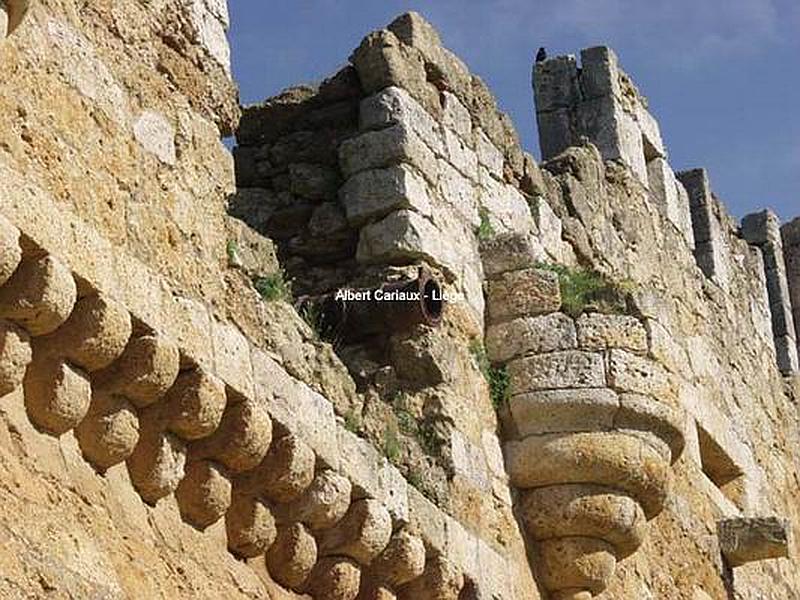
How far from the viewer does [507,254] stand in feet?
32.5

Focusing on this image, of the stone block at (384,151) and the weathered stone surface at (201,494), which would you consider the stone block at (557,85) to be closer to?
the stone block at (384,151)

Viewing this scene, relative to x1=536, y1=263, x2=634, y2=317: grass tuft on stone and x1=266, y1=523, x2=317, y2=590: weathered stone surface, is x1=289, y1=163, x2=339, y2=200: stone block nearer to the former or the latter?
x1=536, y1=263, x2=634, y2=317: grass tuft on stone

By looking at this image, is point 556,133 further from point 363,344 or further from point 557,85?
point 363,344

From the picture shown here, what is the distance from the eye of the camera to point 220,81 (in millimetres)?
7582

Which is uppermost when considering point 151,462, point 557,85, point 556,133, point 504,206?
point 557,85

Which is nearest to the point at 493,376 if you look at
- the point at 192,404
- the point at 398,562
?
the point at 398,562

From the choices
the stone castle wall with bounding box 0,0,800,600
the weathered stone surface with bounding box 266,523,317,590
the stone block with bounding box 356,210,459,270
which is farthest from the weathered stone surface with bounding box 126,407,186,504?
the stone block with bounding box 356,210,459,270

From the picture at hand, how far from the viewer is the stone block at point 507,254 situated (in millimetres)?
9852

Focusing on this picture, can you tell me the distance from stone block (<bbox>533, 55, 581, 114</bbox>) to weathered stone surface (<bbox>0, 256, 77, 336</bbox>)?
6732 mm

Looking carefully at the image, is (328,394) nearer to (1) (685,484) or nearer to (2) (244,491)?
(2) (244,491)

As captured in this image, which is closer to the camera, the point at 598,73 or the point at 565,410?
the point at 565,410

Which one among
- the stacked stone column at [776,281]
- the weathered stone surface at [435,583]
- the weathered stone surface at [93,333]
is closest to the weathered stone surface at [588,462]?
the weathered stone surface at [435,583]

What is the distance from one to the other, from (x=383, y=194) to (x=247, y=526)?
2.51 meters

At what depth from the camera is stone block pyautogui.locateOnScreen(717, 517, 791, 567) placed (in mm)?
11648
